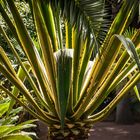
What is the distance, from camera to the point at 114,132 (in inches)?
375

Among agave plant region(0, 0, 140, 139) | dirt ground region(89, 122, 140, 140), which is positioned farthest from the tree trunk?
agave plant region(0, 0, 140, 139)

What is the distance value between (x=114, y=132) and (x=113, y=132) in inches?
1.0

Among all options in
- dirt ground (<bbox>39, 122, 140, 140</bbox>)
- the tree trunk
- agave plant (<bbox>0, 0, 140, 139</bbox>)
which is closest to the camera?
agave plant (<bbox>0, 0, 140, 139</bbox>)

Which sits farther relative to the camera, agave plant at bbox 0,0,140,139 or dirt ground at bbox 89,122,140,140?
dirt ground at bbox 89,122,140,140

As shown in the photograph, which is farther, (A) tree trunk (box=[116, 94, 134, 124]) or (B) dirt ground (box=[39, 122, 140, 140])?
(A) tree trunk (box=[116, 94, 134, 124])

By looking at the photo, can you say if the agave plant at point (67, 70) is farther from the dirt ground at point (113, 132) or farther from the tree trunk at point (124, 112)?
the tree trunk at point (124, 112)

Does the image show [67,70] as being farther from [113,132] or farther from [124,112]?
[124,112]

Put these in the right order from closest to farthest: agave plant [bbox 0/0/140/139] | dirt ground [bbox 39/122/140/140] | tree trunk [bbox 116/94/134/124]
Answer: agave plant [bbox 0/0/140/139]
dirt ground [bbox 39/122/140/140]
tree trunk [bbox 116/94/134/124]

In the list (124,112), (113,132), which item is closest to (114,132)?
(113,132)

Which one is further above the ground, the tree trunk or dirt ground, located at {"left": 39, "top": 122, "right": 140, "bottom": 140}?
the tree trunk

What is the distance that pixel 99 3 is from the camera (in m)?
2.78

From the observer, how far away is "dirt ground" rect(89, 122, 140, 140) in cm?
894

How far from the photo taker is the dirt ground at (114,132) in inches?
→ 352

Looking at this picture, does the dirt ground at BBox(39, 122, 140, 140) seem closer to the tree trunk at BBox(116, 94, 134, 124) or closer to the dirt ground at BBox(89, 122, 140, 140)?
the dirt ground at BBox(89, 122, 140, 140)
